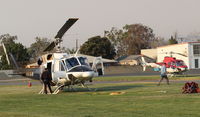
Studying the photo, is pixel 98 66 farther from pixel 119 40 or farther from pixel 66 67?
pixel 119 40

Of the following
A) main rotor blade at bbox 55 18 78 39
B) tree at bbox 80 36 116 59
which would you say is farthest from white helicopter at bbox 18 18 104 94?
A: tree at bbox 80 36 116 59

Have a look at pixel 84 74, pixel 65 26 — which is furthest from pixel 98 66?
pixel 65 26

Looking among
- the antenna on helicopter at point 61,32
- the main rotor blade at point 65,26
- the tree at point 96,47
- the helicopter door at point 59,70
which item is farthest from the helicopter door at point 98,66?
the tree at point 96,47

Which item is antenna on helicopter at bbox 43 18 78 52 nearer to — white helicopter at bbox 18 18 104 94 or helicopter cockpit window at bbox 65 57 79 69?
white helicopter at bbox 18 18 104 94

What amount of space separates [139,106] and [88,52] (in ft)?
341

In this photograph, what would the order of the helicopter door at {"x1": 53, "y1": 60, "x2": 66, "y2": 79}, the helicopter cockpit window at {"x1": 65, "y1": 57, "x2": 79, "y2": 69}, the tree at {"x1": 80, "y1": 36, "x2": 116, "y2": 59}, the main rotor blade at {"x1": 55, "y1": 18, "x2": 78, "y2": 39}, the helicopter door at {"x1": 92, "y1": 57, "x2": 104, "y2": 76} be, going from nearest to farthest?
the main rotor blade at {"x1": 55, "y1": 18, "x2": 78, "y2": 39} < the helicopter cockpit window at {"x1": 65, "y1": 57, "x2": 79, "y2": 69} < the helicopter door at {"x1": 53, "y1": 60, "x2": 66, "y2": 79} < the helicopter door at {"x1": 92, "y1": 57, "x2": 104, "y2": 76} < the tree at {"x1": 80, "y1": 36, "x2": 116, "y2": 59}

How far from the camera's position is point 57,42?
3012 cm

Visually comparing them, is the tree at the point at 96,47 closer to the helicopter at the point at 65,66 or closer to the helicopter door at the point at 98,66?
the helicopter at the point at 65,66

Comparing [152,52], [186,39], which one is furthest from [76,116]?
[186,39]

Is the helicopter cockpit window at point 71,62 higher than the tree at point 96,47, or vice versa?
the tree at point 96,47

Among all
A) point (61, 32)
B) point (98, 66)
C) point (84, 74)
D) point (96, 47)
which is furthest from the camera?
point (96, 47)

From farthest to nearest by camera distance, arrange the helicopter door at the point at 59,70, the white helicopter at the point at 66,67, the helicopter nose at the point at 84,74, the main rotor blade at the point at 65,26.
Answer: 1. the helicopter door at the point at 59,70
2. the white helicopter at the point at 66,67
3. the helicopter nose at the point at 84,74
4. the main rotor blade at the point at 65,26

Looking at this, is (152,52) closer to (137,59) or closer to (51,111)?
(137,59)

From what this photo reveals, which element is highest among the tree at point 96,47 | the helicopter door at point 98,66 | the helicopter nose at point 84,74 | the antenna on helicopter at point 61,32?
the tree at point 96,47
